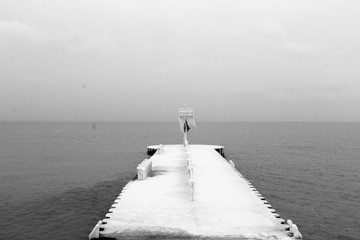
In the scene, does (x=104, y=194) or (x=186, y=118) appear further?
(x=186, y=118)

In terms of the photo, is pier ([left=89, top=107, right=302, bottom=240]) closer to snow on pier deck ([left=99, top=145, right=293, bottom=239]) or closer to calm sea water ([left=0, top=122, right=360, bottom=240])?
snow on pier deck ([left=99, top=145, right=293, bottom=239])

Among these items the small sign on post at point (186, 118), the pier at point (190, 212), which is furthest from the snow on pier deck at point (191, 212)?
the small sign on post at point (186, 118)

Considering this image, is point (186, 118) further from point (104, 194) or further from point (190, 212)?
point (190, 212)

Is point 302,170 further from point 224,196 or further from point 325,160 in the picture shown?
point 224,196

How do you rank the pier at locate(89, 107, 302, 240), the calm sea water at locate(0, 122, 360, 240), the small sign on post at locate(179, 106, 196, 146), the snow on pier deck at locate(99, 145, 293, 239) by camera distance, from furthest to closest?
the small sign on post at locate(179, 106, 196, 146), the calm sea water at locate(0, 122, 360, 240), the snow on pier deck at locate(99, 145, 293, 239), the pier at locate(89, 107, 302, 240)

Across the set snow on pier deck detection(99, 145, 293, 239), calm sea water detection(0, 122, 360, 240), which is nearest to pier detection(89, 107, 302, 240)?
snow on pier deck detection(99, 145, 293, 239)

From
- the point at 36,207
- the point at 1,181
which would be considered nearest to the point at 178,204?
the point at 36,207

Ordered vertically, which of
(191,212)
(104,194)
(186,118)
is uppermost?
(186,118)

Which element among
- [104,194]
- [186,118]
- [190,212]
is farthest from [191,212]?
[186,118]

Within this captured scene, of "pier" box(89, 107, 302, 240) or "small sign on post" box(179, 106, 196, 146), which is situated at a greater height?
"small sign on post" box(179, 106, 196, 146)

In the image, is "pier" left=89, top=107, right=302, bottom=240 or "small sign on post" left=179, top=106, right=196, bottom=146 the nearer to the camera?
"pier" left=89, top=107, right=302, bottom=240

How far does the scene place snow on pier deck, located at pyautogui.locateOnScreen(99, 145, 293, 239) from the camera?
586 inches

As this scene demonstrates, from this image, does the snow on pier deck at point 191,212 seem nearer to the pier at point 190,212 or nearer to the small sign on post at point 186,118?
the pier at point 190,212

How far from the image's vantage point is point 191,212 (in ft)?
58.2
